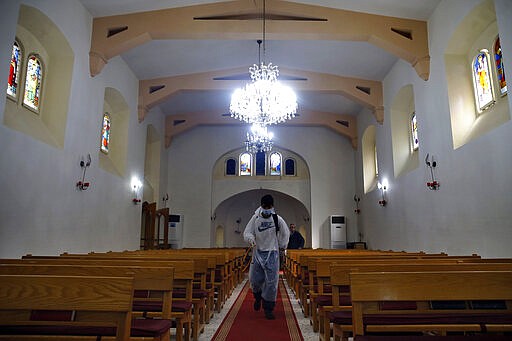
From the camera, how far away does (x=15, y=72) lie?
6.09 m

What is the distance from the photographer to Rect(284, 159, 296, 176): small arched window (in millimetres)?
15281

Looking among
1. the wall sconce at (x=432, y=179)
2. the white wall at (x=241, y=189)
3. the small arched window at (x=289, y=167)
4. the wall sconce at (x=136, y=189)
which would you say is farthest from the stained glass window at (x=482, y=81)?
the small arched window at (x=289, y=167)

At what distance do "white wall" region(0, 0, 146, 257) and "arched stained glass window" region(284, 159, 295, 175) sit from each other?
6.91 m

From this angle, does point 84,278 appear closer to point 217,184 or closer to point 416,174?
point 416,174

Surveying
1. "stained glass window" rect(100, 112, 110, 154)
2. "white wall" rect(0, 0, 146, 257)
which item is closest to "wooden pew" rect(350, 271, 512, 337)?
"white wall" rect(0, 0, 146, 257)

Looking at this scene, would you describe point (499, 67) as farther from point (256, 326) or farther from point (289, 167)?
point (289, 167)

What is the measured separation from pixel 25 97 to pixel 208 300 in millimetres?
4813

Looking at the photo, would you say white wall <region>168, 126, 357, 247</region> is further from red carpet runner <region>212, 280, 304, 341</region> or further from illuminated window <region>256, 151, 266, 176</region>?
red carpet runner <region>212, 280, 304, 341</region>

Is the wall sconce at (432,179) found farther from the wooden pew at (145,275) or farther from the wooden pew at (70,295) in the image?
the wooden pew at (70,295)

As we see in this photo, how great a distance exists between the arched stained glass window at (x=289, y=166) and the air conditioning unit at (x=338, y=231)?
2557mm

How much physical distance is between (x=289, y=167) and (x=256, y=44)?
21.8ft

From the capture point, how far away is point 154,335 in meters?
2.09

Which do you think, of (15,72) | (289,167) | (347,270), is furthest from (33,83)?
(289,167)

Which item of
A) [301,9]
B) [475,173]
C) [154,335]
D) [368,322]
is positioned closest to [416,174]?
[475,173]
